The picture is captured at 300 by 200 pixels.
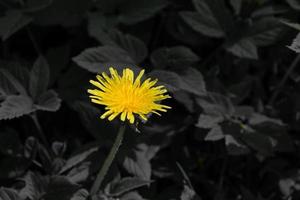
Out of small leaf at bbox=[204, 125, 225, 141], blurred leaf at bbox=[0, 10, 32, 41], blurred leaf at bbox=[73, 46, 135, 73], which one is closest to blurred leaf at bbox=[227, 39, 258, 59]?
small leaf at bbox=[204, 125, 225, 141]

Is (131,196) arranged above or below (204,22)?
below

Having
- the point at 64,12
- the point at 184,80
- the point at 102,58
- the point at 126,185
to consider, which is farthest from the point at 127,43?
the point at 126,185

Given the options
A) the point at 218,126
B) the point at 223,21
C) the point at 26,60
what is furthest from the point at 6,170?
the point at 223,21

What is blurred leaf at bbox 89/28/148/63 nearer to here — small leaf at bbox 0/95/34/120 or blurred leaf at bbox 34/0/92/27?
blurred leaf at bbox 34/0/92/27

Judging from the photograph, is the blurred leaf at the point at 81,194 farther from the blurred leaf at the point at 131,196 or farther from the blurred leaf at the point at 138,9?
the blurred leaf at the point at 138,9

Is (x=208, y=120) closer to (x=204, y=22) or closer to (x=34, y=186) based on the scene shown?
(x=204, y=22)

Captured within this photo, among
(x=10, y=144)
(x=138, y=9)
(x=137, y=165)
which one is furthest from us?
(x=138, y=9)
